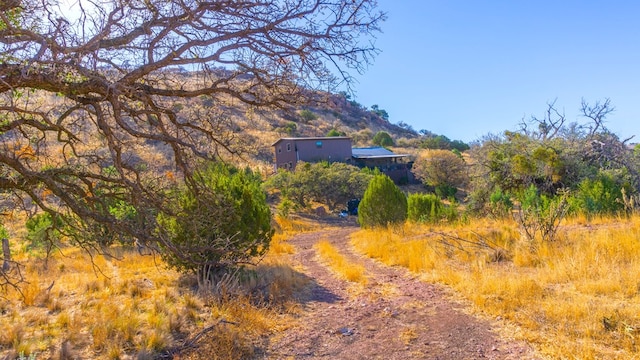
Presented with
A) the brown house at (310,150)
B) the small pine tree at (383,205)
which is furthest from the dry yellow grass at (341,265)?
the brown house at (310,150)

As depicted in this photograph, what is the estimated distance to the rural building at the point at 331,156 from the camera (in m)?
43.3

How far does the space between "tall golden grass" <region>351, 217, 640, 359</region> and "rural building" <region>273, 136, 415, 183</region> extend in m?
32.7

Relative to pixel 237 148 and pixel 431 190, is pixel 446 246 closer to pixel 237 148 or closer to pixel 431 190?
pixel 237 148

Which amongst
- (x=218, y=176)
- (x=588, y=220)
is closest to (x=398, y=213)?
(x=588, y=220)

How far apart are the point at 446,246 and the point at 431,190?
3214cm

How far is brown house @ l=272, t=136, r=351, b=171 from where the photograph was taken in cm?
4322

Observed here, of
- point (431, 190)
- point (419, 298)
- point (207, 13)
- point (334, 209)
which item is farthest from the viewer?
point (431, 190)

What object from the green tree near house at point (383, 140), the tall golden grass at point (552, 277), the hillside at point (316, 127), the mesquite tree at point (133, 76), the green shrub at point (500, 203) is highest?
the hillside at point (316, 127)

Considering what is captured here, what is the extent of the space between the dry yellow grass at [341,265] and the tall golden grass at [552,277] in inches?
36.5

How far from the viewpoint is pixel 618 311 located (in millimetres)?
4391

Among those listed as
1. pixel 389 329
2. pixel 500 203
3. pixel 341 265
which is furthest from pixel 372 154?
pixel 389 329

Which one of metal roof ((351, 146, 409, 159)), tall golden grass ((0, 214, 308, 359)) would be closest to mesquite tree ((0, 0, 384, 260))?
tall golden grass ((0, 214, 308, 359))

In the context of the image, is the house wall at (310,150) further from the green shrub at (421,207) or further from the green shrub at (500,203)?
the green shrub at (500,203)

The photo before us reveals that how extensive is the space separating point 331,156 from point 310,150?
2423mm
